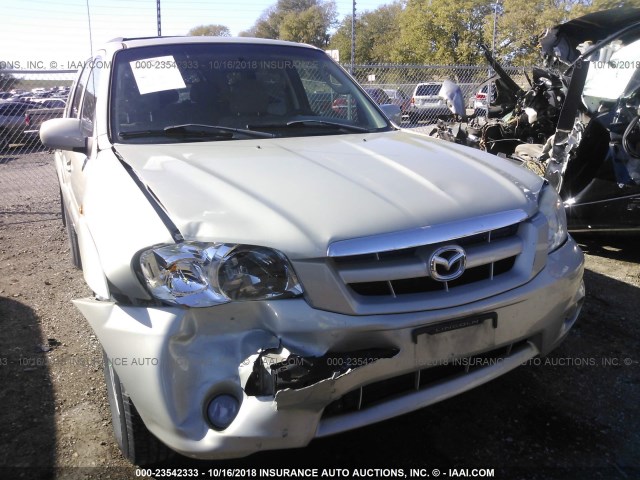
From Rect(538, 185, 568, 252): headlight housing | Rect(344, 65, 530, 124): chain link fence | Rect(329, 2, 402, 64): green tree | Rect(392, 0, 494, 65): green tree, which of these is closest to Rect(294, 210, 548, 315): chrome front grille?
Rect(538, 185, 568, 252): headlight housing

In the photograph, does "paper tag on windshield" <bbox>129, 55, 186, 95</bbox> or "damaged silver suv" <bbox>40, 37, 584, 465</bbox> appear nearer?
"damaged silver suv" <bbox>40, 37, 584, 465</bbox>

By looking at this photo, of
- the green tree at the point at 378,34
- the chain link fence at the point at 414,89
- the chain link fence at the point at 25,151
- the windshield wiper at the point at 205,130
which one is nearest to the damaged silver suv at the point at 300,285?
the windshield wiper at the point at 205,130

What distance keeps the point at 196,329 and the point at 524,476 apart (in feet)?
4.86

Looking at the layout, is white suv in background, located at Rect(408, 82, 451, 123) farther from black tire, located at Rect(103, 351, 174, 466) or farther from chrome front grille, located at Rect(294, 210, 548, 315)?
black tire, located at Rect(103, 351, 174, 466)

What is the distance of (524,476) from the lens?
7.76ft

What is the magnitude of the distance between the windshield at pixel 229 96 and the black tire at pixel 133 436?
130cm

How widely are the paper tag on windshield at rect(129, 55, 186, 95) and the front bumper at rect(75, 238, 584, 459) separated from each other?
148cm

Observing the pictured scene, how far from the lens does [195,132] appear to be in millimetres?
3059

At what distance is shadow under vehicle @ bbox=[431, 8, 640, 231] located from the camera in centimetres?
455

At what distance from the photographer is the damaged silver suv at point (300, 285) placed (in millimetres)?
1906

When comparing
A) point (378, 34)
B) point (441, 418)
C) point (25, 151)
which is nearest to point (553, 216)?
point (441, 418)

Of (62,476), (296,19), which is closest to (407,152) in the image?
(62,476)

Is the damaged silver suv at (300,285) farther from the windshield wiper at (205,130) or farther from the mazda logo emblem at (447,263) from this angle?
the windshield wiper at (205,130)

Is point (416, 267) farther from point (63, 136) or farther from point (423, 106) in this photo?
point (423, 106)
